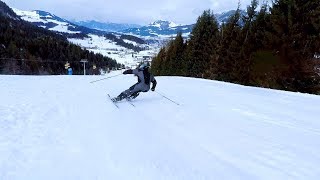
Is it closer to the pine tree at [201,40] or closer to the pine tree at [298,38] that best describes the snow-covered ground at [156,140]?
the pine tree at [298,38]

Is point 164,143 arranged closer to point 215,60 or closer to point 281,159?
point 281,159

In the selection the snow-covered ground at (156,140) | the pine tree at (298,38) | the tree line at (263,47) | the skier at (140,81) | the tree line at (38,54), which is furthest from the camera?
the tree line at (38,54)

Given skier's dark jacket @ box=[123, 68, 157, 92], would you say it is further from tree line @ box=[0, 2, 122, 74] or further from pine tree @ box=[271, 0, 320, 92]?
tree line @ box=[0, 2, 122, 74]

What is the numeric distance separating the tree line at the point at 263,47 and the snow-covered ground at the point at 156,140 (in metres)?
15.7

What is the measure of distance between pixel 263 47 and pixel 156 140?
29.0 m

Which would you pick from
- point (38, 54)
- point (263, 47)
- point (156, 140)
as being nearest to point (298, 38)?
point (263, 47)

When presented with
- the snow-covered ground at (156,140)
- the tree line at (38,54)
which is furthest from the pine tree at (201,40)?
the tree line at (38,54)

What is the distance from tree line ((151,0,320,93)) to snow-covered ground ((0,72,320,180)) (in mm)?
15664

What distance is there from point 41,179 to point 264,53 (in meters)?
31.3

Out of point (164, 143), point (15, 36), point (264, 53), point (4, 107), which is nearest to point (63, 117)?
point (4, 107)

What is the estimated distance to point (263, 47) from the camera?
3369 centimetres

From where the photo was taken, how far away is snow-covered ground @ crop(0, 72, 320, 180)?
5.29 m

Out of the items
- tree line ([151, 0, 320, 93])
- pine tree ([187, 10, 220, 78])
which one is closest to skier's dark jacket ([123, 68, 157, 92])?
tree line ([151, 0, 320, 93])

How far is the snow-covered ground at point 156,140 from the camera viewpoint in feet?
17.4
